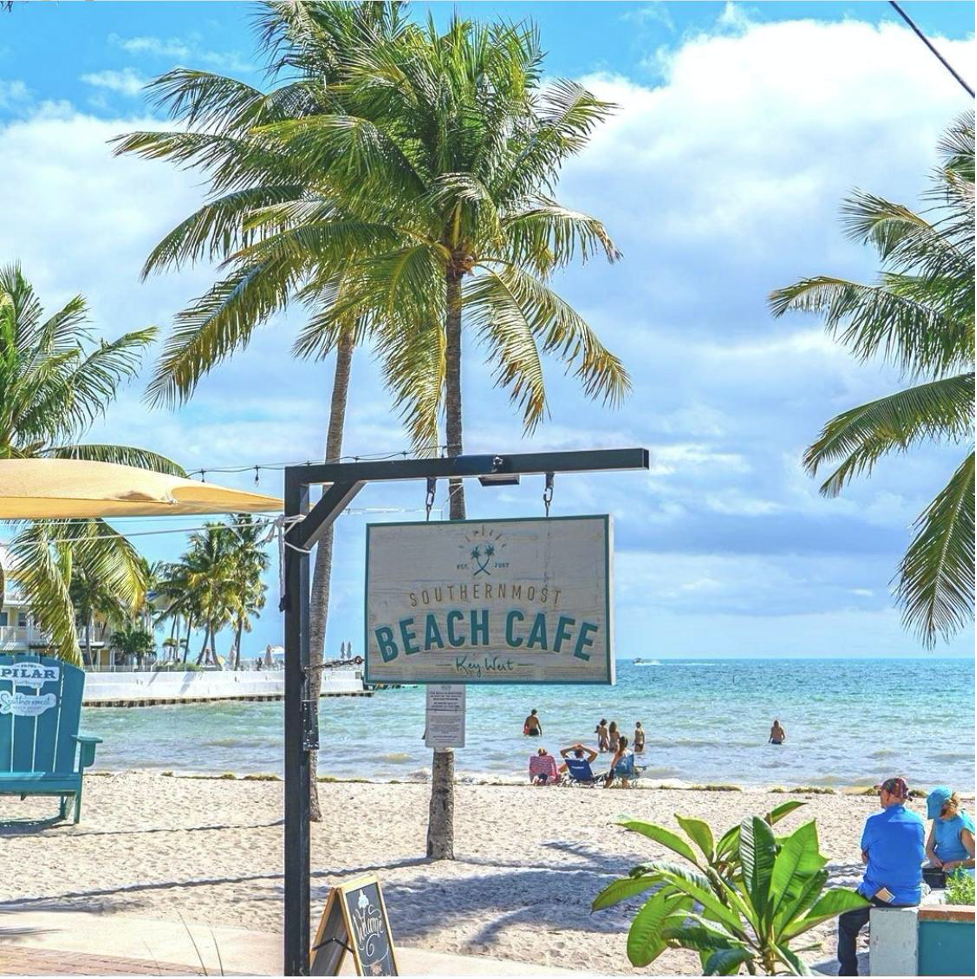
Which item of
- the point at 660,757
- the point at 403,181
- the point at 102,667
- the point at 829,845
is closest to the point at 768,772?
the point at 660,757

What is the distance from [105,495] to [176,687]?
6263 cm

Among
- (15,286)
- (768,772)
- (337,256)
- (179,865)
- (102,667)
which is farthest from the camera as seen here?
(102,667)

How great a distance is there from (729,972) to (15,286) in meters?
16.3

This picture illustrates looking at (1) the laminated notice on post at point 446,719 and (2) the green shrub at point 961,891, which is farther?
(1) the laminated notice on post at point 446,719

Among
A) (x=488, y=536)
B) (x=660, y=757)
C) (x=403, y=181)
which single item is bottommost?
(x=660, y=757)

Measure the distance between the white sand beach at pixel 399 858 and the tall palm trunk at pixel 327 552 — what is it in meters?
1.41

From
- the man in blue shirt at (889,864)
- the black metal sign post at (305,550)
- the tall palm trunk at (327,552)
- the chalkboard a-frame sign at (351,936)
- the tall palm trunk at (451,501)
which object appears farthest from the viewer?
the tall palm trunk at (327,552)

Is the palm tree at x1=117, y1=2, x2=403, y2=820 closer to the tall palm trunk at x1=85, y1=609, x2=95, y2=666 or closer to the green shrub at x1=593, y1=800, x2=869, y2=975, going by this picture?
the green shrub at x1=593, y1=800, x2=869, y2=975

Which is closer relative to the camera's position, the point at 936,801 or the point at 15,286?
the point at 936,801

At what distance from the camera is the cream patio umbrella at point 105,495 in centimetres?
729

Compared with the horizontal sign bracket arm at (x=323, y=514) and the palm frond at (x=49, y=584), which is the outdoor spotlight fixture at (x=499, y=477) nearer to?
the horizontal sign bracket arm at (x=323, y=514)

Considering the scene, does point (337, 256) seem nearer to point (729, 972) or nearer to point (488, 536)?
point (488, 536)

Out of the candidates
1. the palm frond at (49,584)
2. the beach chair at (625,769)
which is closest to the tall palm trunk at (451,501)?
the palm frond at (49,584)

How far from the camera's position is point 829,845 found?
13.6m
